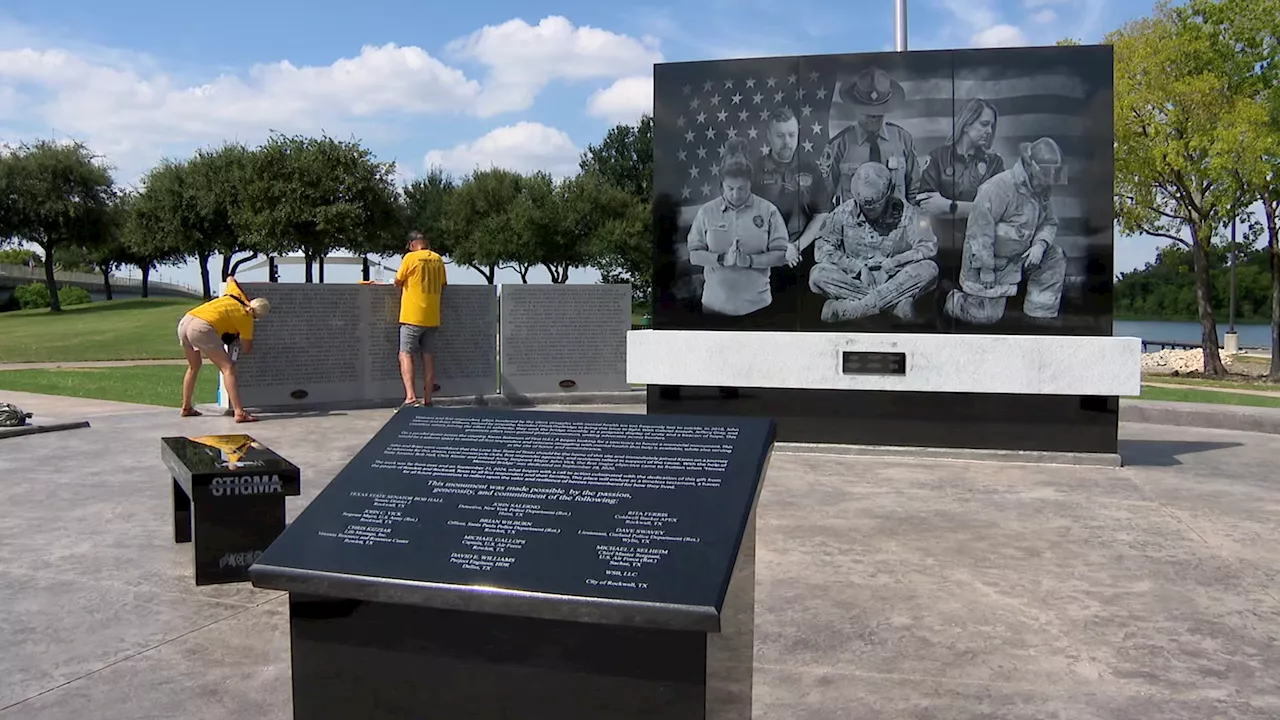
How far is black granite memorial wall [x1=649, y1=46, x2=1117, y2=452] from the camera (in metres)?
9.04

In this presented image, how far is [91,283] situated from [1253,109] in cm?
8371

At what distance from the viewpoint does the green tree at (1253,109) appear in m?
25.7

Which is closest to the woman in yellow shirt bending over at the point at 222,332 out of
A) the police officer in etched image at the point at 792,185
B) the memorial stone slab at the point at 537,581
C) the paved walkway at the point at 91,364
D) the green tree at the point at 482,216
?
the police officer in etched image at the point at 792,185

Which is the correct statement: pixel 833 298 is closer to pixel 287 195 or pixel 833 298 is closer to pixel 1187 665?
pixel 1187 665

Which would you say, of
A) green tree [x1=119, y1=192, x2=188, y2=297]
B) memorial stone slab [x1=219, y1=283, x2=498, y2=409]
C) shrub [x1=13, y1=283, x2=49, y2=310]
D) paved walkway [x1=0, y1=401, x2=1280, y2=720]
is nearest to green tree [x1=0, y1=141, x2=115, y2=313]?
green tree [x1=119, y1=192, x2=188, y2=297]

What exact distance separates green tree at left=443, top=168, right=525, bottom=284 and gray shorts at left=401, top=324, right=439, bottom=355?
39.9 meters

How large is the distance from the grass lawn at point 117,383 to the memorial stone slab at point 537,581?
37.6ft

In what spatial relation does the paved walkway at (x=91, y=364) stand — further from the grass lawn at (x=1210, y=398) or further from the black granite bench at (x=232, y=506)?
the grass lawn at (x=1210, y=398)

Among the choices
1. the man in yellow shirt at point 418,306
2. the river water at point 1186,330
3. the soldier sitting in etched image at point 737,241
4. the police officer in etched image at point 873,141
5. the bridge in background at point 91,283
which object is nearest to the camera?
the police officer in etched image at point 873,141

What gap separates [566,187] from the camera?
54.3m

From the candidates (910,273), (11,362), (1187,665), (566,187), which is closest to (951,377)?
(910,273)

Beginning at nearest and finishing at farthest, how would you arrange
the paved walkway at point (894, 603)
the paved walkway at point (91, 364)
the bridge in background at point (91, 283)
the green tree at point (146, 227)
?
the paved walkway at point (894, 603) → the paved walkway at point (91, 364) → the green tree at point (146, 227) → the bridge in background at point (91, 283)

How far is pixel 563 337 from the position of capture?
47.1 ft

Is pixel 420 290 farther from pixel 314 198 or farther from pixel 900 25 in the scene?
pixel 314 198
